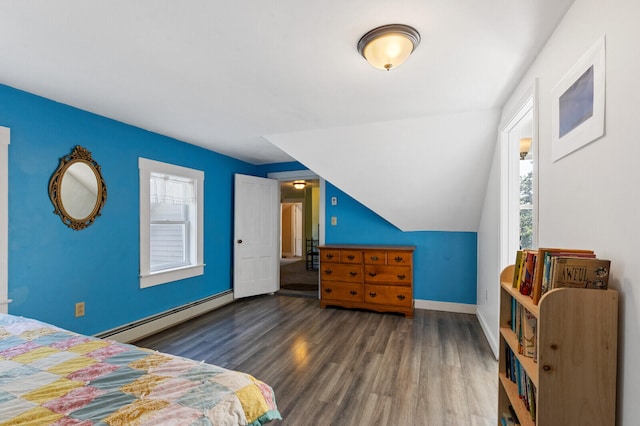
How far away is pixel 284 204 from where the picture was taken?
415 inches

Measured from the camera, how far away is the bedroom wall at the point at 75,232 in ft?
7.22

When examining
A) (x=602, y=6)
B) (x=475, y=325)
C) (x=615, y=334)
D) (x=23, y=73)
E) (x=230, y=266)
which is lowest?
(x=475, y=325)

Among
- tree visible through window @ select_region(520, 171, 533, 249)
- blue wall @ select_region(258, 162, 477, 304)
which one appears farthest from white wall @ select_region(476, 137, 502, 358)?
blue wall @ select_region(258, 162, 477, 304)

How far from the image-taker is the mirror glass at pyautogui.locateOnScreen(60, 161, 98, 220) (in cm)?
249

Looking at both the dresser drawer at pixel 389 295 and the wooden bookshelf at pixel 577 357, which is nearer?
the wooden bookshelf at pixel 577 357

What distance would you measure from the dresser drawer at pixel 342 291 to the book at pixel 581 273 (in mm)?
2921

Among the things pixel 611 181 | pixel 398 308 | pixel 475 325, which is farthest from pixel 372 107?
pixel 475 325

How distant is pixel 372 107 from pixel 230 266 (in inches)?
124

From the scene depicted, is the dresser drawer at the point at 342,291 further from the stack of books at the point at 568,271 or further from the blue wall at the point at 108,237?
the stack of books at the point at 568,271

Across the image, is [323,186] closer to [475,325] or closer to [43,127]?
[475,325]

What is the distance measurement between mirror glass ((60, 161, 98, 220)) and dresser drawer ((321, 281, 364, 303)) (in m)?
2.73

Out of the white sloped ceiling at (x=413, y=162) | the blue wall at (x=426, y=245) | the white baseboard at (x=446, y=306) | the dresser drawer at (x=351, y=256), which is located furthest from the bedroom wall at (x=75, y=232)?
the white baseboard at (x=446, y=306)

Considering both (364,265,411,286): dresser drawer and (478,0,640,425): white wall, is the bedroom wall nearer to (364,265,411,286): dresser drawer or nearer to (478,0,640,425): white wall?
(364,265,411,286): dresser drawer

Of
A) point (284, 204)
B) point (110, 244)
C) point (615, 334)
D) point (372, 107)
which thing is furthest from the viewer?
point (284, 204)
